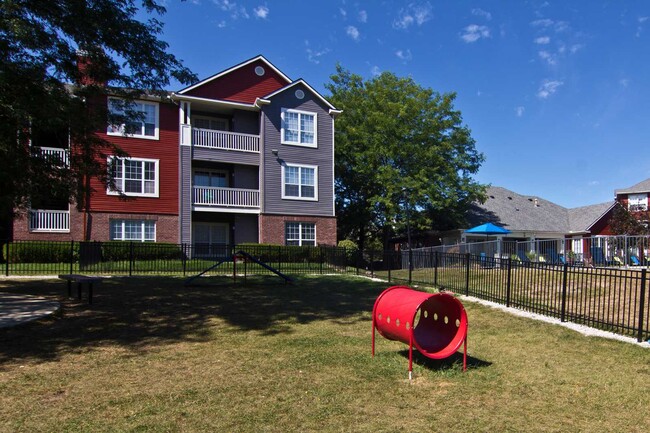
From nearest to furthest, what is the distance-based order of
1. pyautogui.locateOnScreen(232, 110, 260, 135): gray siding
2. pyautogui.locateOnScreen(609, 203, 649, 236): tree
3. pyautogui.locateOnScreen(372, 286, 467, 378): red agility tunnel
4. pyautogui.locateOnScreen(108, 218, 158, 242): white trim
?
pyautogui.locateOnScreen(372, 286, 467, 378): red agility tunnel, pyautogui.locateOnScreen(108, 218, 158, 242): white trim, pyautogui.locateOnScreen(232, 110, 260, 135): gray siding, pyautogui.locateOnScreen(609, 203, 649, 236): tree

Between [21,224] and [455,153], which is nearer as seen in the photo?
[21,224]

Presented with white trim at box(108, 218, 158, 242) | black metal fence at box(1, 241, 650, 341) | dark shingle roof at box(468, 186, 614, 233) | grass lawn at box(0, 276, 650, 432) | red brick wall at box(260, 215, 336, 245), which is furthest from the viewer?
dark shingle roof at box(468, 186, 614, 233)

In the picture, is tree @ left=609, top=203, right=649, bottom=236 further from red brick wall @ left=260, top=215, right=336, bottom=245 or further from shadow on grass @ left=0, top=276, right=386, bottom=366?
shadow on grass @ left=0, top=276, right=386, bottom=366

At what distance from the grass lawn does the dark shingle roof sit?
29.0 metres

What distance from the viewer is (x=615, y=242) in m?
23.1

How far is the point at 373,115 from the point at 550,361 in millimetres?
26407

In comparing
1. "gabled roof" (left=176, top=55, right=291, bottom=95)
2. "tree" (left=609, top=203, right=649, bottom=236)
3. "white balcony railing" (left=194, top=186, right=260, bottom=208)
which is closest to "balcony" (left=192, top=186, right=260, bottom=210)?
"white balcony railing" (left=194, top=186, right=260, bottom=208)

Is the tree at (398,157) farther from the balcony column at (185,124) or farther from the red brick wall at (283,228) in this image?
the balcony column at (185,124)

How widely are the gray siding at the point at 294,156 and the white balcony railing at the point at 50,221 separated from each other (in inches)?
379

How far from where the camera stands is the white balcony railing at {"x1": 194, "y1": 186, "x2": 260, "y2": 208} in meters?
24.5

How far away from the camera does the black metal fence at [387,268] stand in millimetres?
11266

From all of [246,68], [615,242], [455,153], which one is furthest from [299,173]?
[615,242]

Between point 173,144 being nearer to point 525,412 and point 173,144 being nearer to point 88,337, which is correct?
point 88,337

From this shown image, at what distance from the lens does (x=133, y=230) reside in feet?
76.7
